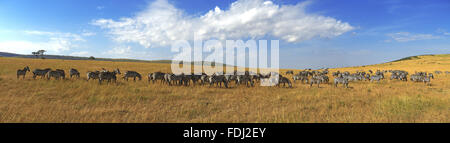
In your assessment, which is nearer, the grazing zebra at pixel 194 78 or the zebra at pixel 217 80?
the zebra at pixel 217 80

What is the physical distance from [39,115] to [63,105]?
1.98 m

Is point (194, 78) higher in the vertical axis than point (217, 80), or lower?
higher

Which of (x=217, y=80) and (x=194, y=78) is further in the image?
(x=194, y=78)

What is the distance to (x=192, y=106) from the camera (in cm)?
1070

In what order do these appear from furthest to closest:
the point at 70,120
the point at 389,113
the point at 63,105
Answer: the point at 63,105, the point at 389,113, the point at 70,120

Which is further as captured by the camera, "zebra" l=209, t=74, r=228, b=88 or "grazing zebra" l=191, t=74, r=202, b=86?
"grazing zebra" l=191, t=74, r=202, b=86

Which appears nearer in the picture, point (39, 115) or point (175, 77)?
point (39, 115)

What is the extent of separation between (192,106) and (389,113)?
9.18 meters
